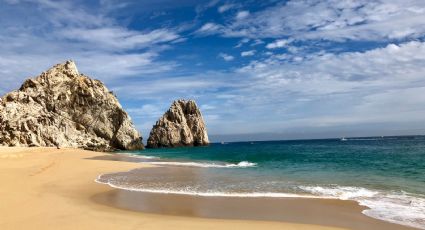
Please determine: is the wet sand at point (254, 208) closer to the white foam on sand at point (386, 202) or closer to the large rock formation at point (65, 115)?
the white foam on sand at point (386, 202)

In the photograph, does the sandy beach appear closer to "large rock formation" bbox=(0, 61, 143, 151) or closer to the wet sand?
the wet sand

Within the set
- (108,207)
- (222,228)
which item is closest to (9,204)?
(108,207)

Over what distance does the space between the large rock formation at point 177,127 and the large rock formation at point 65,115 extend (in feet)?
60.4

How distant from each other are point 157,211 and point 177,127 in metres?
103

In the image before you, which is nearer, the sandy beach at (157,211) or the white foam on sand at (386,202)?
the sandy beach at (157,211)

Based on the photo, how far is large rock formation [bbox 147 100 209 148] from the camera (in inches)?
4422

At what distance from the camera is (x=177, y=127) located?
374ft

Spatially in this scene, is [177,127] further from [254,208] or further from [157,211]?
[157,211]

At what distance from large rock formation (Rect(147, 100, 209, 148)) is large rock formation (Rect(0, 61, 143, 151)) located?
18417 millimetres

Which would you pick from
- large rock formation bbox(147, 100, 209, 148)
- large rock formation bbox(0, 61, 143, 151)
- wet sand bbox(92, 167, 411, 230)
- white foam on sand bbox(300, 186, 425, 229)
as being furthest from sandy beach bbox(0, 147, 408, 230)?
large rock formation bbox(147, 100, 209, 148)

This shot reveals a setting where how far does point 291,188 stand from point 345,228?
7.76 metres

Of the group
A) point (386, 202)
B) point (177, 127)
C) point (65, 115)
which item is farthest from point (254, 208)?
point (177, 127)

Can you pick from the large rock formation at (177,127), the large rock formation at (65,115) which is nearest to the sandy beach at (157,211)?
the large rock formation at (65,115)

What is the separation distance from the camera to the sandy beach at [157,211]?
9.24 meters
